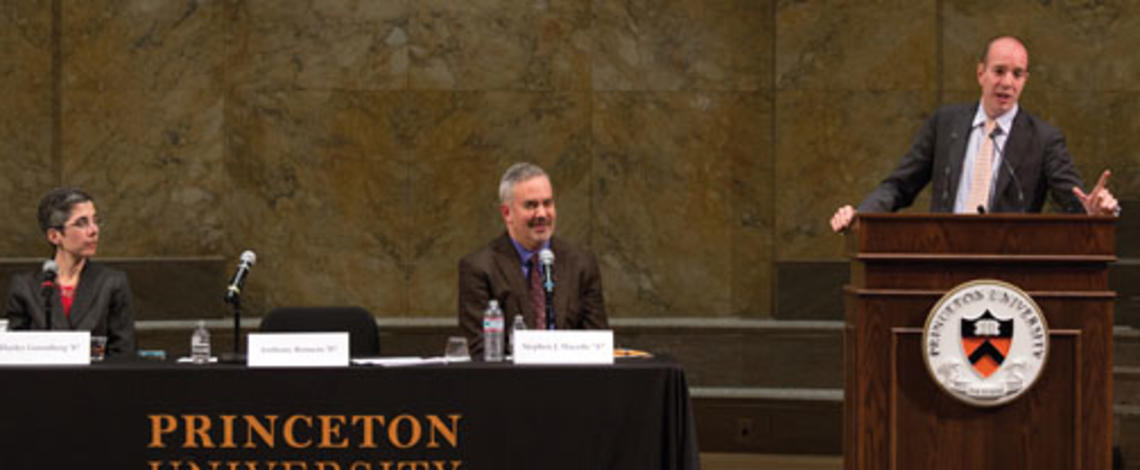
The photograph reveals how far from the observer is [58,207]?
4.86 m

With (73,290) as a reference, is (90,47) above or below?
above

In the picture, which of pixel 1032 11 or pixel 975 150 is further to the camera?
pixel 1032 11

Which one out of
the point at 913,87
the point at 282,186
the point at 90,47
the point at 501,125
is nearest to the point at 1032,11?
the point at 913,87

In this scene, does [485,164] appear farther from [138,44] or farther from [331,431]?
A: [331,431]

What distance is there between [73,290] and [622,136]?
12.0 feet

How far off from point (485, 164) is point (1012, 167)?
383 cm

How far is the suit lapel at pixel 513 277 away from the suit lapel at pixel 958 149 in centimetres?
139

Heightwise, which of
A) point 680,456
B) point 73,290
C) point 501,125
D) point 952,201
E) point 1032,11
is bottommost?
point 680,456

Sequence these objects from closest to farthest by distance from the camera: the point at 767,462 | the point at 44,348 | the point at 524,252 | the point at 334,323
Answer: the point at 44,348 → the point at 524,252 → the point at 334,323 → the point at 767,462

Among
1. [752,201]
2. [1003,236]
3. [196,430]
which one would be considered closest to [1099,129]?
[752,201]

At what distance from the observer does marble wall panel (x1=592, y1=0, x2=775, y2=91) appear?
311 inches

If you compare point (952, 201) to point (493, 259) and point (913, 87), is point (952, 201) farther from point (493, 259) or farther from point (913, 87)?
point (913, 87)

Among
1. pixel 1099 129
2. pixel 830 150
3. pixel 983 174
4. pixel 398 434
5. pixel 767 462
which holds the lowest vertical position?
pixel 767 462

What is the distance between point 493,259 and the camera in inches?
182
